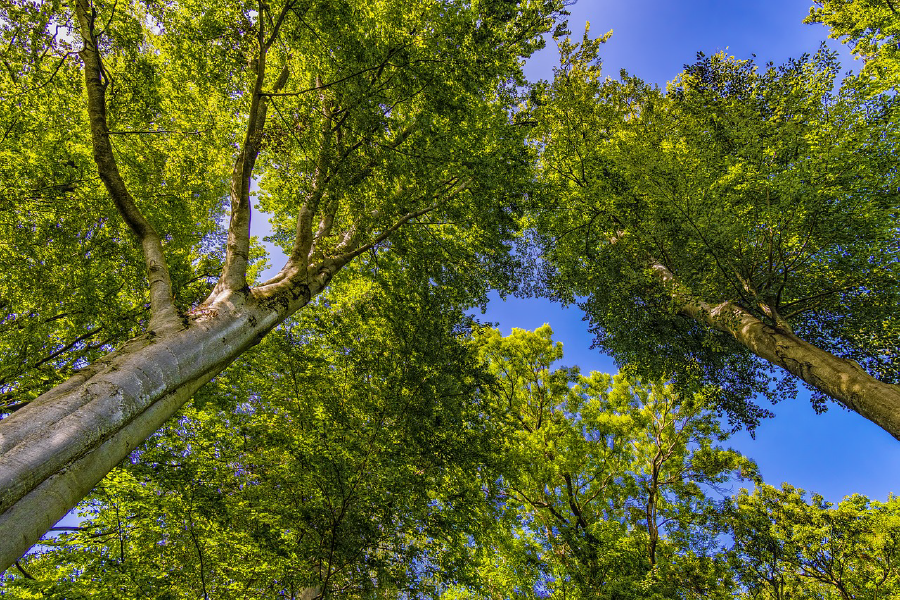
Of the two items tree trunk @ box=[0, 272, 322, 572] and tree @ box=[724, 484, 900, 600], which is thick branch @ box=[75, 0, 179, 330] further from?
tree @ box=[724, 484, 900, 600]

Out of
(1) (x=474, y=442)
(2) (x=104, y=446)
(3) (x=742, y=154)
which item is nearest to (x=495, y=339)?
(1) (x=474, y=442)

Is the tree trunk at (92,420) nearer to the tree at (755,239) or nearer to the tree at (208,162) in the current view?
the tree at (208,162)

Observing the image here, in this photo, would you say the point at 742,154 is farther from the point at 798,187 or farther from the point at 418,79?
the point at 418,79

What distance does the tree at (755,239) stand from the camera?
16.9 ft

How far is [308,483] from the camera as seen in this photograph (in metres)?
5.08

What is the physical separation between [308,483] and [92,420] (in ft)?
10.8

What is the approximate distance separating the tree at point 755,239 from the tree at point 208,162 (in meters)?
2.76

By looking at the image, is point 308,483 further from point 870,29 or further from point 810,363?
point 870,29

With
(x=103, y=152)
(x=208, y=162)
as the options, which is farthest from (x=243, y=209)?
(x=208, y=162)

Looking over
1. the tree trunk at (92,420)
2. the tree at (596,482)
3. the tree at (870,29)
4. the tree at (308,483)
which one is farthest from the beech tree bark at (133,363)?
the tree at (870,29)

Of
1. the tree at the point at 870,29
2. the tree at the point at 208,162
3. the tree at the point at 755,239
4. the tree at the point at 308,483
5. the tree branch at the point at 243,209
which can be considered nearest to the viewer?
the tree at the point at 208,162

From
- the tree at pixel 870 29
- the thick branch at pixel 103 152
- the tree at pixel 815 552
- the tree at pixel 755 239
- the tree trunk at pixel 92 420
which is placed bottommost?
the tree trunk at pixel 92 420

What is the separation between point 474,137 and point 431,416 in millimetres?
5518

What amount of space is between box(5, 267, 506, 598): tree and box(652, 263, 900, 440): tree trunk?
4537 mm
